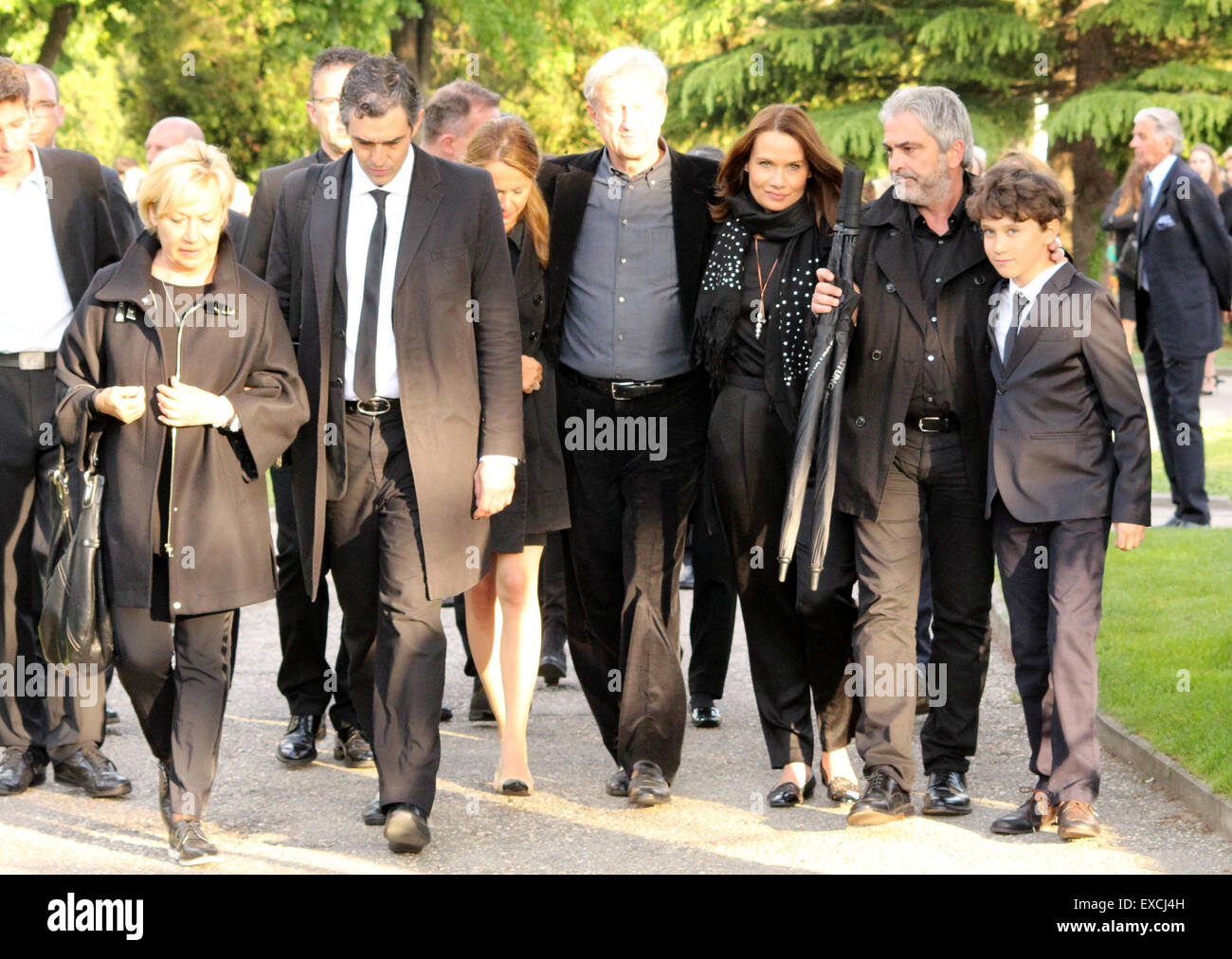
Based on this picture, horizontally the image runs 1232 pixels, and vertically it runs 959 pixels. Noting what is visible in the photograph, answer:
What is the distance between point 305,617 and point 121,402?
182 cm

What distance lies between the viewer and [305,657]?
269 inches

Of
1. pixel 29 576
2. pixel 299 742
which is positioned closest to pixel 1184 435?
pixel 299 742

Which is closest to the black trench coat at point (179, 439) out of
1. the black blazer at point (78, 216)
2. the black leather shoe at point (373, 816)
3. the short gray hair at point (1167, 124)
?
the black leather shoe at point (373, 816)

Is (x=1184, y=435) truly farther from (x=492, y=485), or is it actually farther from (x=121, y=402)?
(x=121, y=402)

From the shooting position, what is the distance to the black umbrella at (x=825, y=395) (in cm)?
566

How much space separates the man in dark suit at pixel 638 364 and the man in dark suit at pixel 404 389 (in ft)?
1.70

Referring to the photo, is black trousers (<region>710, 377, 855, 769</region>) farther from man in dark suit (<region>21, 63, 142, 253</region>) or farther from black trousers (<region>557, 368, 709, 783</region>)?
man in dark suit (<region>21, 63, 142, 253</region>)

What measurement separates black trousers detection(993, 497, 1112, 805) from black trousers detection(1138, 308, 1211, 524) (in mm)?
5923

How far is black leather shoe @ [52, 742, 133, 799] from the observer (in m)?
6.10

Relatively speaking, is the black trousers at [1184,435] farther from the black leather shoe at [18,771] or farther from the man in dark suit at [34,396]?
the black leather shoe at [18,771]

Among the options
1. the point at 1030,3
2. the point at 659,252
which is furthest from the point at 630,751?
the point at 1030,3

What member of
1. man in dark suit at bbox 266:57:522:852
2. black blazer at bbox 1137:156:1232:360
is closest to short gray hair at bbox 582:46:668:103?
man in dark suit at bbox 266:57:522:852

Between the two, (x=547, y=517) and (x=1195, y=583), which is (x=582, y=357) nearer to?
(x=547, y=517)
